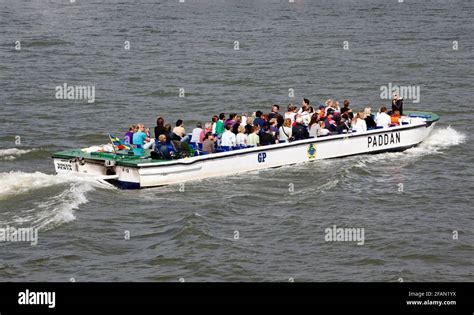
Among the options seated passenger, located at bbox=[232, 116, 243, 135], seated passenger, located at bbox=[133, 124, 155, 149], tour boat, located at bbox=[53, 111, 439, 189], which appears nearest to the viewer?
tour boat, located at bbox=[53, 111, 439, 189]

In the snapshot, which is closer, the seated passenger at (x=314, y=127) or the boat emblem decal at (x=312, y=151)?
the boat emblem decal at (x=312, y=151)

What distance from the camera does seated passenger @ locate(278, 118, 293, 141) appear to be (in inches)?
1061

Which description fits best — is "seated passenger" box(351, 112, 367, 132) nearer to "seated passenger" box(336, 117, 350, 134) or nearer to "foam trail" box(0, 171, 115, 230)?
"seated passenger" box(336, 117, 350, 134)

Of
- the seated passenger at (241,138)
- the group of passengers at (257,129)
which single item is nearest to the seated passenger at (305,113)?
the group of passengers at (257,129)

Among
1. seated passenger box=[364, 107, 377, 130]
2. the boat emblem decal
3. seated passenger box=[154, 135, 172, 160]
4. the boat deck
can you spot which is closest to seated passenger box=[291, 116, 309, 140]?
the boat emblem decal

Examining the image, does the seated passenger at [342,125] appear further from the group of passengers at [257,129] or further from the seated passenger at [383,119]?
the seated passenger at [383,119]

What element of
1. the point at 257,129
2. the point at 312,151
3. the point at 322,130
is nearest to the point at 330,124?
the point at 322,130

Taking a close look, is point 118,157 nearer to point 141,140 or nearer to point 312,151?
point 141,140

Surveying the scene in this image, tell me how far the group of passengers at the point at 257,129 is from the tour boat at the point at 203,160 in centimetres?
26

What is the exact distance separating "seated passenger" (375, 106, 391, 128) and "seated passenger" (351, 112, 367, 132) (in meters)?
0.89

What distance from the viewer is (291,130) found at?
27.2 m

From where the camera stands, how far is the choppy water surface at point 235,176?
20.4 m

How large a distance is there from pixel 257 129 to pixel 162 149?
9.53 ft

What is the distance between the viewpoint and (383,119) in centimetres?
2928
